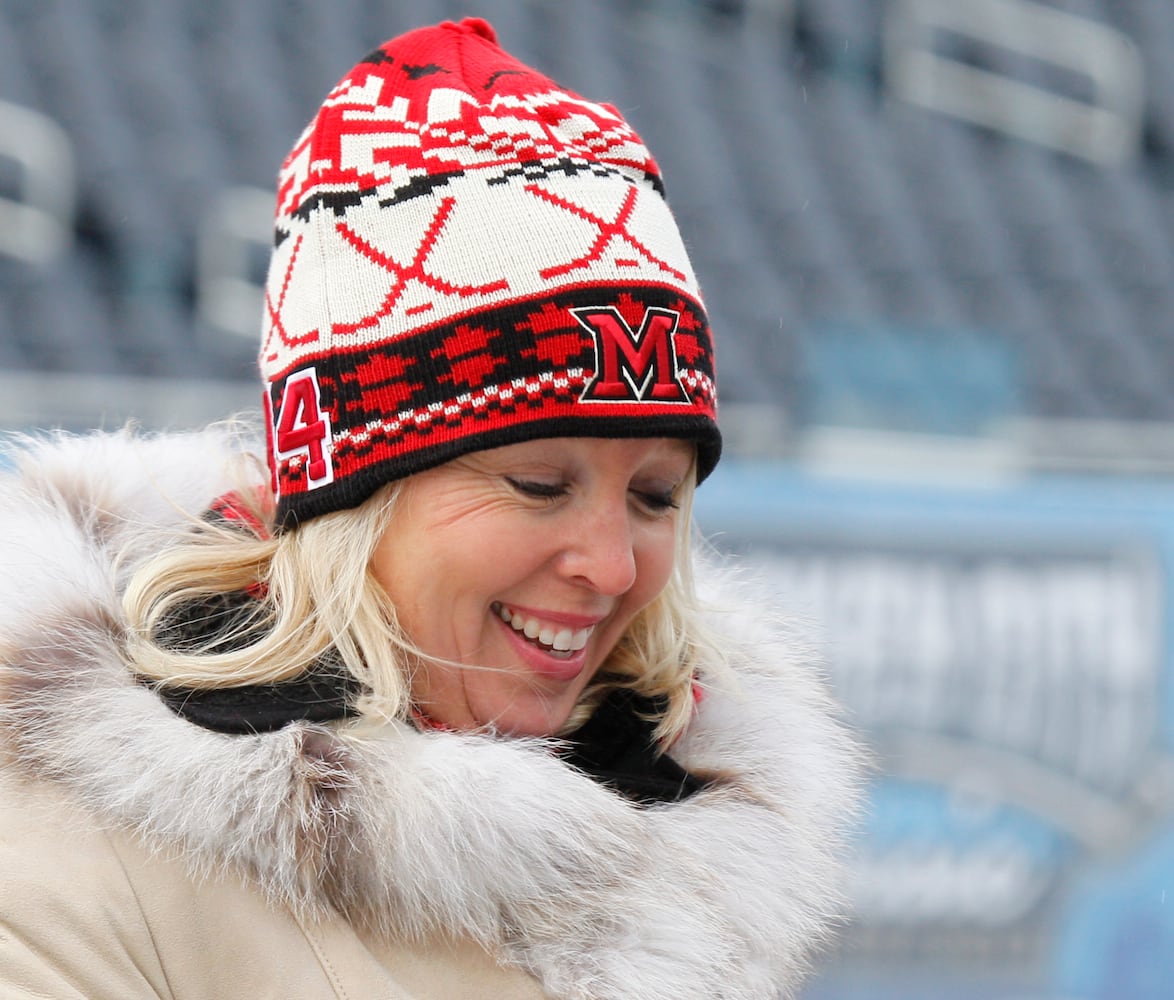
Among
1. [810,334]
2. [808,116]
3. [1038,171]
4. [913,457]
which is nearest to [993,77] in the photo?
[1038,171]

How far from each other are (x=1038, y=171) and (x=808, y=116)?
104cm

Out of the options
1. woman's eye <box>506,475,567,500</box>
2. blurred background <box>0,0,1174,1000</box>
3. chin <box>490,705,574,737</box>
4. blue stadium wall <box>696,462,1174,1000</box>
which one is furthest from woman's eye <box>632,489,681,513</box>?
blue stadium wall <box>696,462,1174,1000</box>

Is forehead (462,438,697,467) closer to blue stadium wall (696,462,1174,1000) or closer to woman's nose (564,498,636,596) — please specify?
woman's nose (564,498,636,596)

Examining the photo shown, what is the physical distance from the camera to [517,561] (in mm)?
1390

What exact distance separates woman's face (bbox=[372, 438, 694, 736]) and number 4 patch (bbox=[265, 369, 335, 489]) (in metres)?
0.09

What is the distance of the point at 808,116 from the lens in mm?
5648

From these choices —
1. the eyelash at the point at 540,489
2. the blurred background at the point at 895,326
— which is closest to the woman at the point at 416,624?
the eyelash at the point at 540,489

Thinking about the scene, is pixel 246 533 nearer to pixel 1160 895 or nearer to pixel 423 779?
pixel 423 779

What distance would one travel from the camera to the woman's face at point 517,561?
1.38 meters

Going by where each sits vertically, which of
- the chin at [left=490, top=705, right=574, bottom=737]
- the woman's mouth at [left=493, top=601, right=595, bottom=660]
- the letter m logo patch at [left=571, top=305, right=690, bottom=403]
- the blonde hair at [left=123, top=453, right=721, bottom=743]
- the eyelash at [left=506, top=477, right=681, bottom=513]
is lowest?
the chin at [left=490, top=705, right=574, bottom=737]

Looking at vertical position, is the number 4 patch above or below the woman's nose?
above

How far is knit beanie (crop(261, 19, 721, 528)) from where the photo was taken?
4.44ft

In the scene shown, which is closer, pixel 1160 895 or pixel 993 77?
Result: pixel 1160 895

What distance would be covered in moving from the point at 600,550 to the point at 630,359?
0.20 m
